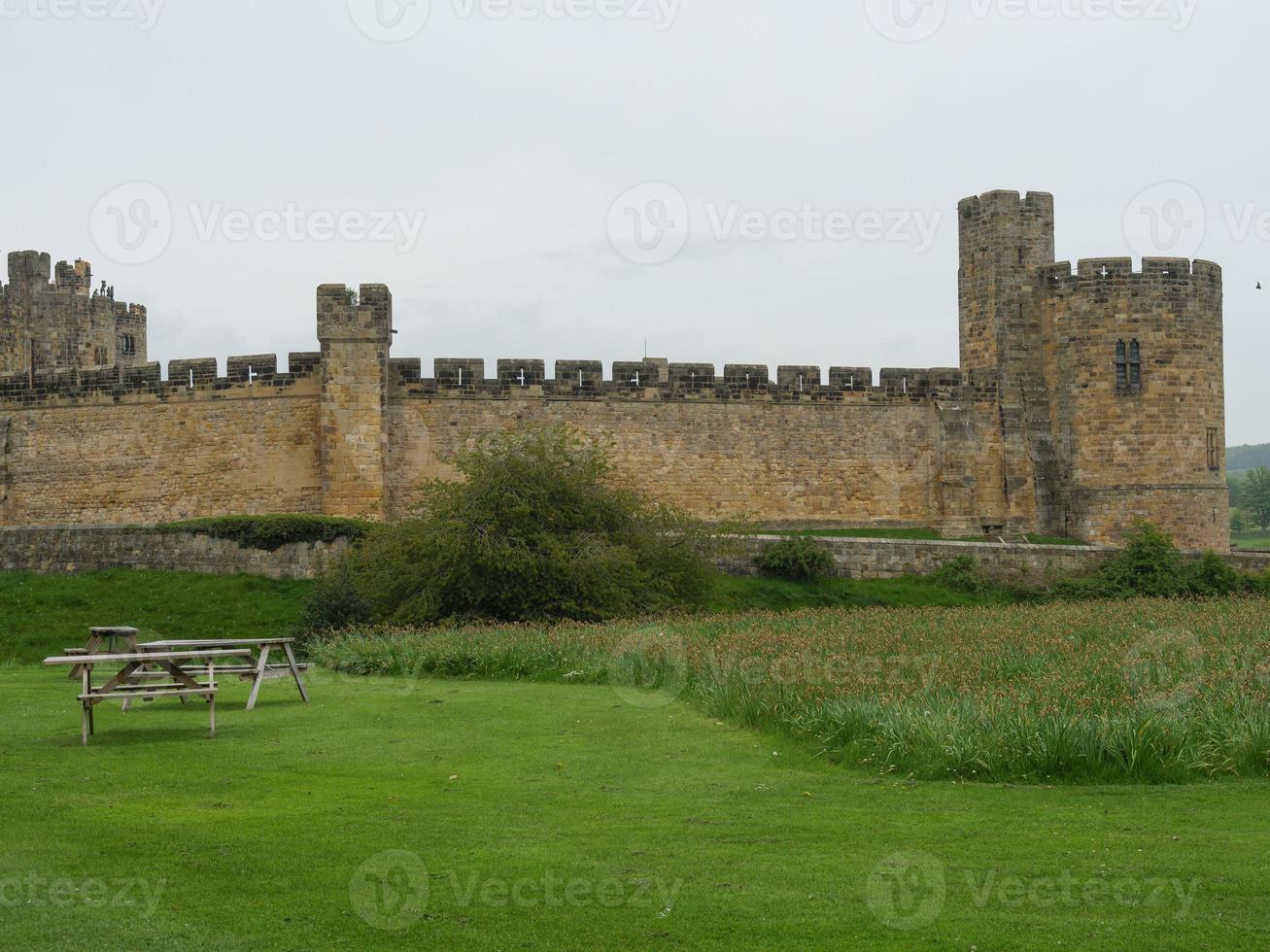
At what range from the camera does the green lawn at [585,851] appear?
21.4 feet

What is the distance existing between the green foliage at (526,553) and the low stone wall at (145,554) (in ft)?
10.6

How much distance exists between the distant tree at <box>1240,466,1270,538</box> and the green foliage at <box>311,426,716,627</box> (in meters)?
93.8

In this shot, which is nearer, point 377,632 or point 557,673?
point 557,673

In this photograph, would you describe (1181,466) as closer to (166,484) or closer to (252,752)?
(166,484)

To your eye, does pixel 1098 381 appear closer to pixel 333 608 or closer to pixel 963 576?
pixel 963 576

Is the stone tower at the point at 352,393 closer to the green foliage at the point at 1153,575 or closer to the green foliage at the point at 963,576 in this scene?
the green foliage at the point at 963,576

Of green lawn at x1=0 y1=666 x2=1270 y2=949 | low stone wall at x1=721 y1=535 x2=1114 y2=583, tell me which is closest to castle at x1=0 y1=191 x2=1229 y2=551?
low stone wall at x1=721 y1=535 x2=1114 y2=583

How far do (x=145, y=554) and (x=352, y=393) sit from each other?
19.4ft

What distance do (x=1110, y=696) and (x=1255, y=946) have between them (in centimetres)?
523

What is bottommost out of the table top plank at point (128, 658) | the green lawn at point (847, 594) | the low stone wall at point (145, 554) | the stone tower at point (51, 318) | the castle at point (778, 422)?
the green lawn at point (847, 594)

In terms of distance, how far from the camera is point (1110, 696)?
1134 cm

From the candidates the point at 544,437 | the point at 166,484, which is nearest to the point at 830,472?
the point at 544,437

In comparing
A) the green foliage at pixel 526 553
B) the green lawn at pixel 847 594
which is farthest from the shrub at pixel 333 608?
the green lawn at pixel 847 594

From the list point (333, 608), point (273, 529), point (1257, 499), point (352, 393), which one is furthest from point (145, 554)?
point (1257, 499)
